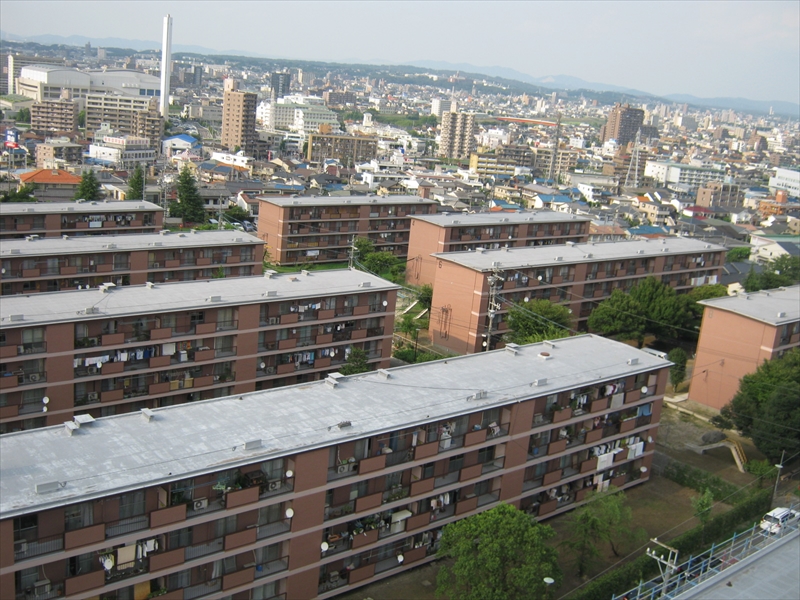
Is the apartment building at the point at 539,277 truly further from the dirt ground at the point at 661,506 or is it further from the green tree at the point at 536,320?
the dirt ground at the point at 661,506

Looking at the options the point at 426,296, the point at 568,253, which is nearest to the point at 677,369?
the point at 568,253

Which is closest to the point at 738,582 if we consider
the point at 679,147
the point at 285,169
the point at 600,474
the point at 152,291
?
the point at 600,474

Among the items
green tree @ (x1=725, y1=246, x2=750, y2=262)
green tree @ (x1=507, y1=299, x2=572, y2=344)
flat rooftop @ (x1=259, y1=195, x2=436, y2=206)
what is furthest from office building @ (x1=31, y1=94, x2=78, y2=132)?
green tree @ (x1=507, y1=299, x2=572, y2=344)

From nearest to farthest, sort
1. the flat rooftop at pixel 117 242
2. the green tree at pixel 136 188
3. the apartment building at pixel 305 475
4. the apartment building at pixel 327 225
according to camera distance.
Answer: the apartment building at pixel 305 475
the flat rooftop at pixel 117 242
the apartment building at pixel 327 225
the green tree at pixel 136 188

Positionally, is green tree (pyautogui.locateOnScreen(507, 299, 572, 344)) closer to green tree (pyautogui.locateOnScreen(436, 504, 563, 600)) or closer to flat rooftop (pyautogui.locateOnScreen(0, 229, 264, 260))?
flat rooftop (pyautogui.locateOnScreen(0, 229, 264, 260))

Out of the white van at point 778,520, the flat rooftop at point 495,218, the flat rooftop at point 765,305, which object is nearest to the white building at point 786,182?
the flat rooftop at point 495,218

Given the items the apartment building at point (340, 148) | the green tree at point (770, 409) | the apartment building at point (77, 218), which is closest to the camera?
the green tree at point (770, 409)

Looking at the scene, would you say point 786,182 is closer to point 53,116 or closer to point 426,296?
point 426,296
